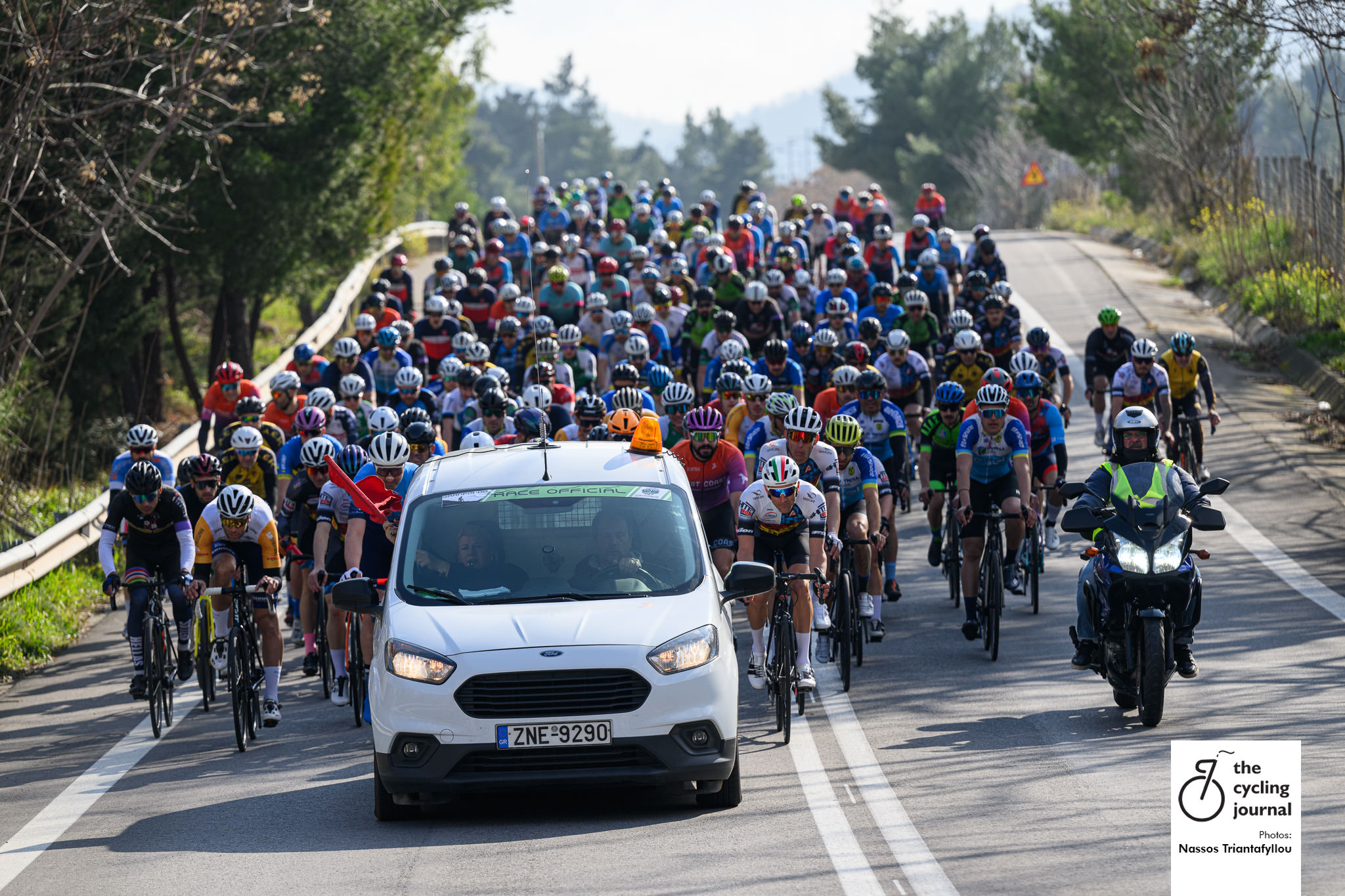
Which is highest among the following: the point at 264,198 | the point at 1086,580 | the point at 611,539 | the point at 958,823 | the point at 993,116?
the point at 993,116

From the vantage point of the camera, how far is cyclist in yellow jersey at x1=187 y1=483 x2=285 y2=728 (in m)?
11.7

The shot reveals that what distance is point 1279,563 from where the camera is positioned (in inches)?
603

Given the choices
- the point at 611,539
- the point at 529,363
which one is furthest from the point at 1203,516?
the point at 529,363

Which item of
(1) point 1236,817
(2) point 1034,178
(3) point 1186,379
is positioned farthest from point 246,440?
(2) point 1034,178

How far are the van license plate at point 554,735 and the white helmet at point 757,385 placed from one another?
618 cm

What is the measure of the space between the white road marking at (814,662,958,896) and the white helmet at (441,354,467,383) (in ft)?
20.7

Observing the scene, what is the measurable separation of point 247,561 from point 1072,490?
5.81 m

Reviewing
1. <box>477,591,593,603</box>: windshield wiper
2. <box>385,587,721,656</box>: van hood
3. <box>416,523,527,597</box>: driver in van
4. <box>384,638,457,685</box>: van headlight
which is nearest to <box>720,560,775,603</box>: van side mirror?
<box>385,587,721,656</box>: van hood

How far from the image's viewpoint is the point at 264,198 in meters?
28.0

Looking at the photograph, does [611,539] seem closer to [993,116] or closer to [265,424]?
[265,424]

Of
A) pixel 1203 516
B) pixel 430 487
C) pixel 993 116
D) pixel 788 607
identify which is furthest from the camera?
pixel 993 116

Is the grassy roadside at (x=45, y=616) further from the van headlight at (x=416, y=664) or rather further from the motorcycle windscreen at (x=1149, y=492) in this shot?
the motorcycle windscreen at (x=1149, y=492)

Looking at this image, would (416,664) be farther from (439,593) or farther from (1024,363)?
(1024,363)

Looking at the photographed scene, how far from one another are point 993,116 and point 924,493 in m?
69.4
